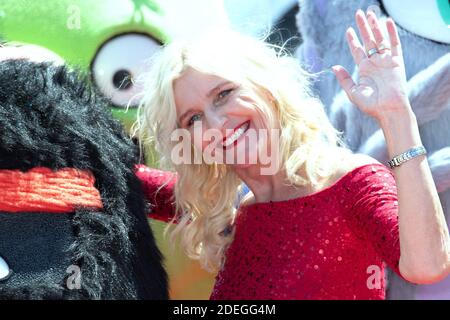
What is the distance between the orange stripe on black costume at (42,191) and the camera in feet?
3.76

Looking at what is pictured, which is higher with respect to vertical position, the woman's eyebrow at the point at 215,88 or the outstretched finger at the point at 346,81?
the woman's eyebrow at the point at 215,88

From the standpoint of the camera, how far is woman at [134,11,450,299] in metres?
1.22

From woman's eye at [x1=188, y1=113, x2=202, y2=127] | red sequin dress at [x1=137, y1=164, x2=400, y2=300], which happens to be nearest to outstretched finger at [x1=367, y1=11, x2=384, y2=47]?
red sequin dress at [x1=137, y1=164, x2=400, y2=300]

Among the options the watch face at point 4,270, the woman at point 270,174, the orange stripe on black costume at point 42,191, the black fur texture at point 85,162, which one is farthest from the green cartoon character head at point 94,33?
the watch face at point 4,270

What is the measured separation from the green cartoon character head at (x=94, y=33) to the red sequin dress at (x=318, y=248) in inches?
16.2

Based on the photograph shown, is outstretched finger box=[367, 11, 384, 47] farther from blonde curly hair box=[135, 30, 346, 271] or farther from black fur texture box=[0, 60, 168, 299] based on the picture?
black fur texture box=[0, 60, 168, 299]

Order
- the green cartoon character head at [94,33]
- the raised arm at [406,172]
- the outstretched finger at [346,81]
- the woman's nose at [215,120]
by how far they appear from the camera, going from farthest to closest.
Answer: the green cartoon character head at [94,33]
the woman's nose at [215,120]
the outstretched finger at [346,81]
the raised arm at [406,172]

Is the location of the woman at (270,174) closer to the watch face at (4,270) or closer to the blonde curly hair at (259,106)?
the blonde curly hair at (259,106)

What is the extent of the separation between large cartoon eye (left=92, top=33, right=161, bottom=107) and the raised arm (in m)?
0.54

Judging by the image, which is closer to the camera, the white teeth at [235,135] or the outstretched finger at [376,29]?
the outstretched finger at [376,29]

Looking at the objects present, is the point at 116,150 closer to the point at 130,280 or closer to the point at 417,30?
the point at 130,280

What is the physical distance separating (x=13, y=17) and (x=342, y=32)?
683 millimetres

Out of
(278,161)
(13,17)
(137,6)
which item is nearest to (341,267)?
(278,161)

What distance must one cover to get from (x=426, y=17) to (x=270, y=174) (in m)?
0.49
